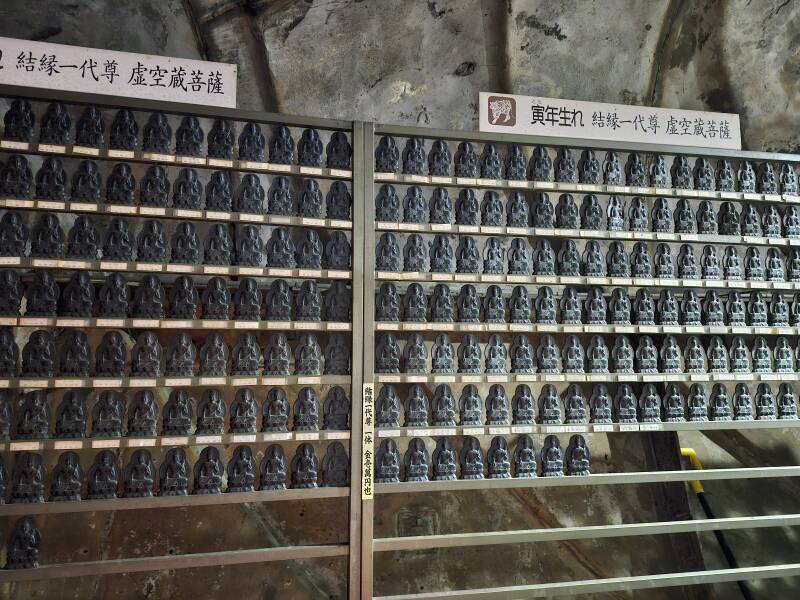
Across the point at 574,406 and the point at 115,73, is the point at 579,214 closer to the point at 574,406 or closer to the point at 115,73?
the point at 574,406

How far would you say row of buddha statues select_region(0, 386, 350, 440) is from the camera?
9.04 ft

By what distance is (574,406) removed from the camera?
3395mm

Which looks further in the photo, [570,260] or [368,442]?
[570,260]

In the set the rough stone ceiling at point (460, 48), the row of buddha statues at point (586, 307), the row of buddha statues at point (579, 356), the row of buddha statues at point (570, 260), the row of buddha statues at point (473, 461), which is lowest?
the row of buddha statues at point (473, 461)

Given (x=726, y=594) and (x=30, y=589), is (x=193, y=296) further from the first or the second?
(x=726, y=594)

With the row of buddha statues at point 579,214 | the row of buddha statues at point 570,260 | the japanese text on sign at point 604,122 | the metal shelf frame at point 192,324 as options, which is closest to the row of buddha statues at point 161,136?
the metal shelf frame at point 192,324

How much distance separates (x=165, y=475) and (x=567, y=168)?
106 inches

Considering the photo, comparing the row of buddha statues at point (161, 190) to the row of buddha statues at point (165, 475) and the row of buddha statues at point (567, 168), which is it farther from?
the row of buddha statues at point (165, 475)

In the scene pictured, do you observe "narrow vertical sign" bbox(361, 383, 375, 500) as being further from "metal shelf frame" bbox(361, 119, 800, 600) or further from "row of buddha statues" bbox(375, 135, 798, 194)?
"row of buddha statues" bbox(375, 135, 798, 194)

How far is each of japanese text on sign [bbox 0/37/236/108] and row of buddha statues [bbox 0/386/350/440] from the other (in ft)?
4.86

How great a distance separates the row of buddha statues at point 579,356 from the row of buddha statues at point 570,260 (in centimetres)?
37

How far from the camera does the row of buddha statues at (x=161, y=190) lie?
2846 millimetres

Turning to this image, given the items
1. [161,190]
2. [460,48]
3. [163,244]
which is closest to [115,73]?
[161,190]

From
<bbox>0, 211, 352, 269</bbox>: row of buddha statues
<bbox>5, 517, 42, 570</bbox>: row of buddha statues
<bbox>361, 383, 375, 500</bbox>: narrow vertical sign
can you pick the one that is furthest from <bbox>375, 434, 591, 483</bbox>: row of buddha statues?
<bbox>5, 517, 42, 570</bbox>: row of buddha statues
